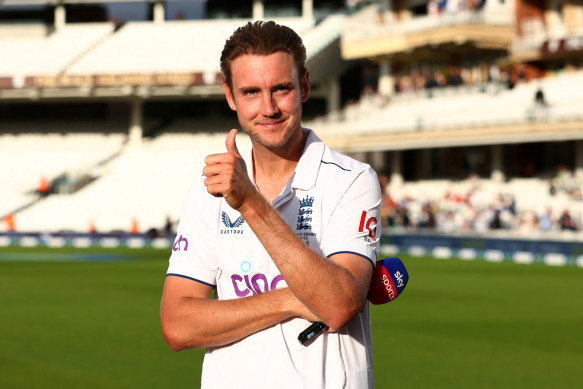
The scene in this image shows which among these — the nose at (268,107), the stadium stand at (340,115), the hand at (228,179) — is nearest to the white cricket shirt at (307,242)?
the nose at (268,107)

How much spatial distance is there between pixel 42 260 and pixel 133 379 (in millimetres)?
23539

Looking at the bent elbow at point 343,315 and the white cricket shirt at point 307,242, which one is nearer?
the bent elbow at point 343,315

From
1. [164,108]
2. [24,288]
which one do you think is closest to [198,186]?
[24,288]

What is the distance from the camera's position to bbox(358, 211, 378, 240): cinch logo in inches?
131

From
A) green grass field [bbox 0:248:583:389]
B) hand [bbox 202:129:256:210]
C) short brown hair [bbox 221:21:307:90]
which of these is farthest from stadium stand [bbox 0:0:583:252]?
hand [bbox 202:129:256:210]

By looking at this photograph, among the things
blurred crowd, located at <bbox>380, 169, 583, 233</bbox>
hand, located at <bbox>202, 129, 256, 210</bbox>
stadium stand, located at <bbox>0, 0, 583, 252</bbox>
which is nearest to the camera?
hand, located at <bbox>202, 129, 256, 210</bbox>

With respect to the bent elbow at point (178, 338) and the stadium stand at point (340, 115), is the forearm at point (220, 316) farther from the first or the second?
the stadium stand at point (340, 115)

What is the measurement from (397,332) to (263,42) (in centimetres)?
1250

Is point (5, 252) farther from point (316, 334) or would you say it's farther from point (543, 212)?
point (316, 334)

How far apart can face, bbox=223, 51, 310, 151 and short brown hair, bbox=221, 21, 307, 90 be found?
0.06 feet

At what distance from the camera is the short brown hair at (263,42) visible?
3232 millimetres

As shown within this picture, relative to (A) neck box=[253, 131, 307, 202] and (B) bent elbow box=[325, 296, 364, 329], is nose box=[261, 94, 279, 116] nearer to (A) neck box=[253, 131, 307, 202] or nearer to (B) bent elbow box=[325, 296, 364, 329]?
(A) neck box=[253, 131, 307, 202]

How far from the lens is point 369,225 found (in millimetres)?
3350

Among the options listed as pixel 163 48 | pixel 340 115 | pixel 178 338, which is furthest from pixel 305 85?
pixel 163 48
